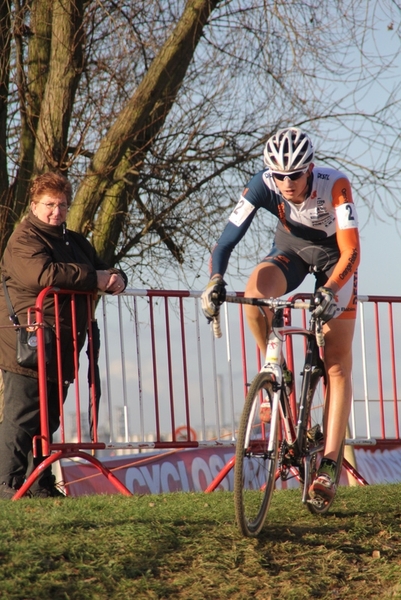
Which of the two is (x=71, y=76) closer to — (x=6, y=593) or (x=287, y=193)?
(x=287, y=193)

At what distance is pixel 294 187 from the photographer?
16.5 ft

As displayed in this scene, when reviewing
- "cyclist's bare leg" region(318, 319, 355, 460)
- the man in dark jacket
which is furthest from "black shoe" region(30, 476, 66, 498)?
"cyclist's bare leg" region(318, 319, 355, 460)

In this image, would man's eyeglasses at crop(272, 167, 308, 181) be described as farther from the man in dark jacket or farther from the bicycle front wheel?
the man in dark jacket

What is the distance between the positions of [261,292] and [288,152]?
0.86 m

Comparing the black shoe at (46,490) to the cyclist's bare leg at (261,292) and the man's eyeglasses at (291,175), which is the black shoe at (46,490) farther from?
the man's eyeglasses at (291,175)

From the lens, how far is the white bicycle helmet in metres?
4.85

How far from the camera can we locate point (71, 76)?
9602mm

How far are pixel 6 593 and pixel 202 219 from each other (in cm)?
854

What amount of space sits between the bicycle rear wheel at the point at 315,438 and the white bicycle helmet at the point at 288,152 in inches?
50.1

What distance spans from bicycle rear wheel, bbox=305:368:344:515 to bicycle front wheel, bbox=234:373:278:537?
15.6 inches

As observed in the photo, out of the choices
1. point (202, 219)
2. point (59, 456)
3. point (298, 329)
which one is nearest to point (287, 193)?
point (298, 329)

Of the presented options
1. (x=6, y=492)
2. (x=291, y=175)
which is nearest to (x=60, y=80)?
(x=6, y=492)

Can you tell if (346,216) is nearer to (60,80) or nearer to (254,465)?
(254,465)

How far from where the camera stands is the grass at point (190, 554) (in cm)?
389
